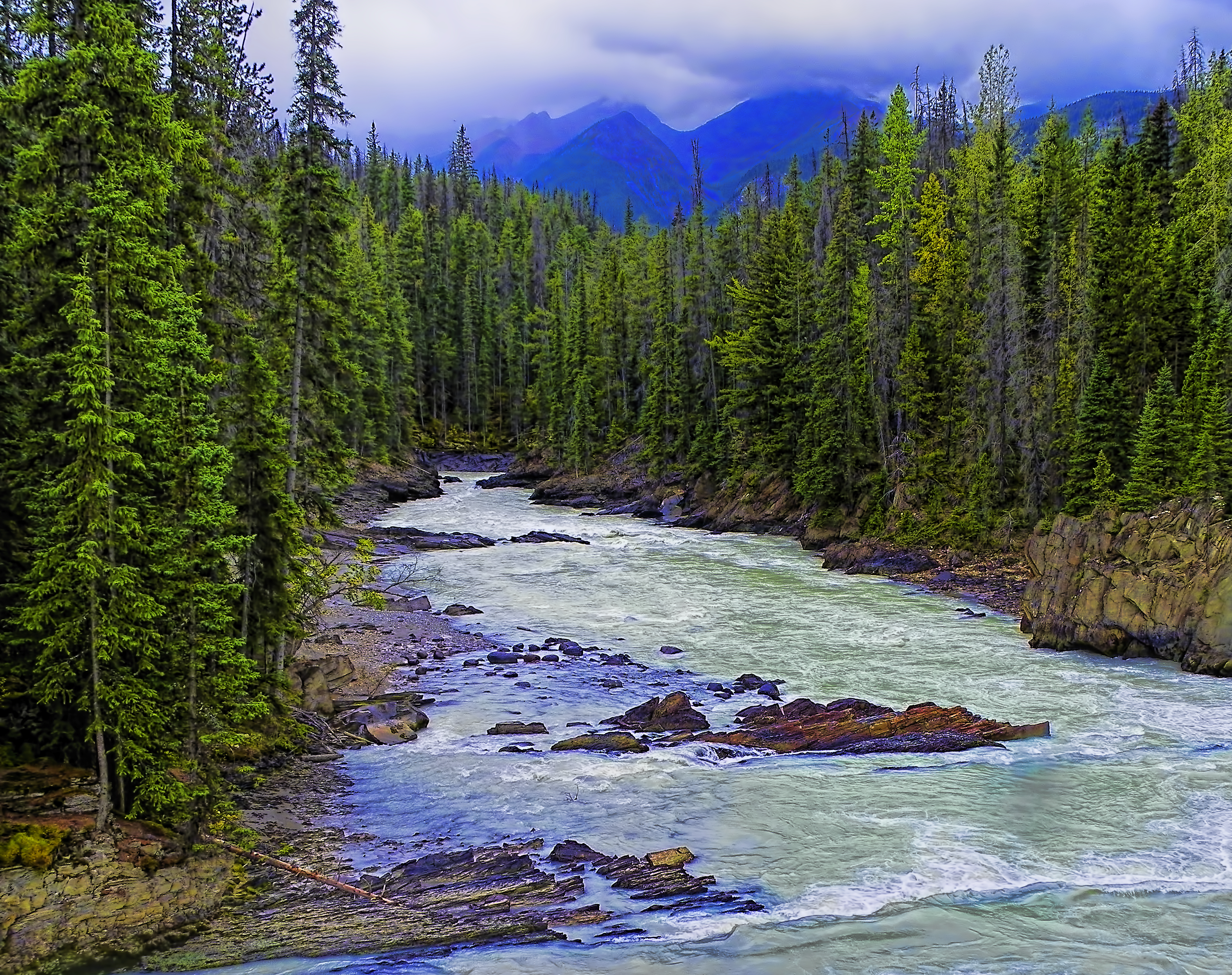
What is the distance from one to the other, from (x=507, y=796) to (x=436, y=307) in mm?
89314

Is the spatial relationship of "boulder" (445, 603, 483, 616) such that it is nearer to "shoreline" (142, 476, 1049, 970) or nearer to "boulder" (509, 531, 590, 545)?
"shoreline" (142, 476, 1049, 970)

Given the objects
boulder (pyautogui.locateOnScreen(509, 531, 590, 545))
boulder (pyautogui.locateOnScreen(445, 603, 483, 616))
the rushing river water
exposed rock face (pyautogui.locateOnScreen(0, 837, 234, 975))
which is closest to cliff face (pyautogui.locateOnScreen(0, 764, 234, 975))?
exposed rock face (pyautogui.locateOnScreen(0, 837, 234, 975))

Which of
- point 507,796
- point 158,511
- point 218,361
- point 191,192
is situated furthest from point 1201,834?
point 191,192

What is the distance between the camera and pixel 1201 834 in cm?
1412

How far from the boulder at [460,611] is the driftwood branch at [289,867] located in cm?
1758

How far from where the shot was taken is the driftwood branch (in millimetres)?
11977

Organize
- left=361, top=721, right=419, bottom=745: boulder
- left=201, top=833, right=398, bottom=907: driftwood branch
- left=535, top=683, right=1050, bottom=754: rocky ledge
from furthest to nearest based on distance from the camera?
left=361, top=721, right=419, bottom=745: boulder < left=535, top=683, right=1050, bottom=754: rocky ledge < left=201, top=833, right=398, bottom=907: driftwood branch

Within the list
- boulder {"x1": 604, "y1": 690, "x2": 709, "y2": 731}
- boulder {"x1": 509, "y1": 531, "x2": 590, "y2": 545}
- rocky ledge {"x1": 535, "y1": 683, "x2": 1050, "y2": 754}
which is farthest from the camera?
boulder {"x1": 509, "y1": 531, "x2": 590, "y2": 545}

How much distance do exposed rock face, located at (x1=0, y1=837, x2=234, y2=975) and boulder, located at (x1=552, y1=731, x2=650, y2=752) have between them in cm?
750

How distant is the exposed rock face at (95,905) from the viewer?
10.0 meters

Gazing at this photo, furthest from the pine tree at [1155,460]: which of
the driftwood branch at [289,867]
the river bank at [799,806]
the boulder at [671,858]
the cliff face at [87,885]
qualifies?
the cliff face at [87,885]

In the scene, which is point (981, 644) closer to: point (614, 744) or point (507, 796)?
point (614, 744)

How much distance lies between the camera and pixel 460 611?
100ft

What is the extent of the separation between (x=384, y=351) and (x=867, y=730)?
63076 mm
